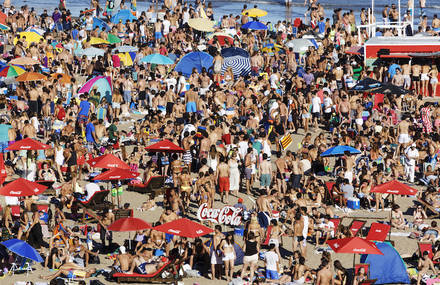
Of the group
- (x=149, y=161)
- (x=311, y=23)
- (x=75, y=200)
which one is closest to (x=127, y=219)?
(x=75, y=200)

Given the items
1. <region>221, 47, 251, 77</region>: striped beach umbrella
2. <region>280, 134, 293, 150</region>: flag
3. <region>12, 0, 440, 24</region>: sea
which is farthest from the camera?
<region>12, 0, 440, 24</region>: sea

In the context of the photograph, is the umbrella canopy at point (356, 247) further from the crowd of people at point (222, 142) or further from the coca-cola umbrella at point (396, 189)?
the coca-cola umbrella at point (396, 189)

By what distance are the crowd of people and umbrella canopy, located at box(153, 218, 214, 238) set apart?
39cm

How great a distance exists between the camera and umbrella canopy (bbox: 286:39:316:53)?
1444 inches

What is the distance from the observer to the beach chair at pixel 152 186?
81.6ft

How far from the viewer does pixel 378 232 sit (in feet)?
71.3

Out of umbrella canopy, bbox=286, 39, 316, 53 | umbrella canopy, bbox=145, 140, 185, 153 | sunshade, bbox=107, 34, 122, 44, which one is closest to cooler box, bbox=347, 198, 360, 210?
umbrella canopy, bbox=145, 140, 185, 153

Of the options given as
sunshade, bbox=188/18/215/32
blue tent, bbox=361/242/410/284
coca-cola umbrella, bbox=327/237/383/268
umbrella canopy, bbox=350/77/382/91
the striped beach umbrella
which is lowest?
blue tent, bbox=361/242/410/284

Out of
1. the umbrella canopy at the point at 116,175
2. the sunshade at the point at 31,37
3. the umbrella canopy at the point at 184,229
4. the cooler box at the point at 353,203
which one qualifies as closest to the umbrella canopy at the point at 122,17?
the sunshade at the point at 31,37

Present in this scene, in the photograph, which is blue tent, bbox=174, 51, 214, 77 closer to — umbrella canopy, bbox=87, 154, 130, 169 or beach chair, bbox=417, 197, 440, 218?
umbrella canopy, bbox=87, 154, 130, 169

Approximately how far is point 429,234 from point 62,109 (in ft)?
41.4

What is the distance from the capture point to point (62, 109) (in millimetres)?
29516

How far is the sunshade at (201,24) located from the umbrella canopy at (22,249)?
20.5 metres

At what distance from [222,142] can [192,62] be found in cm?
747
